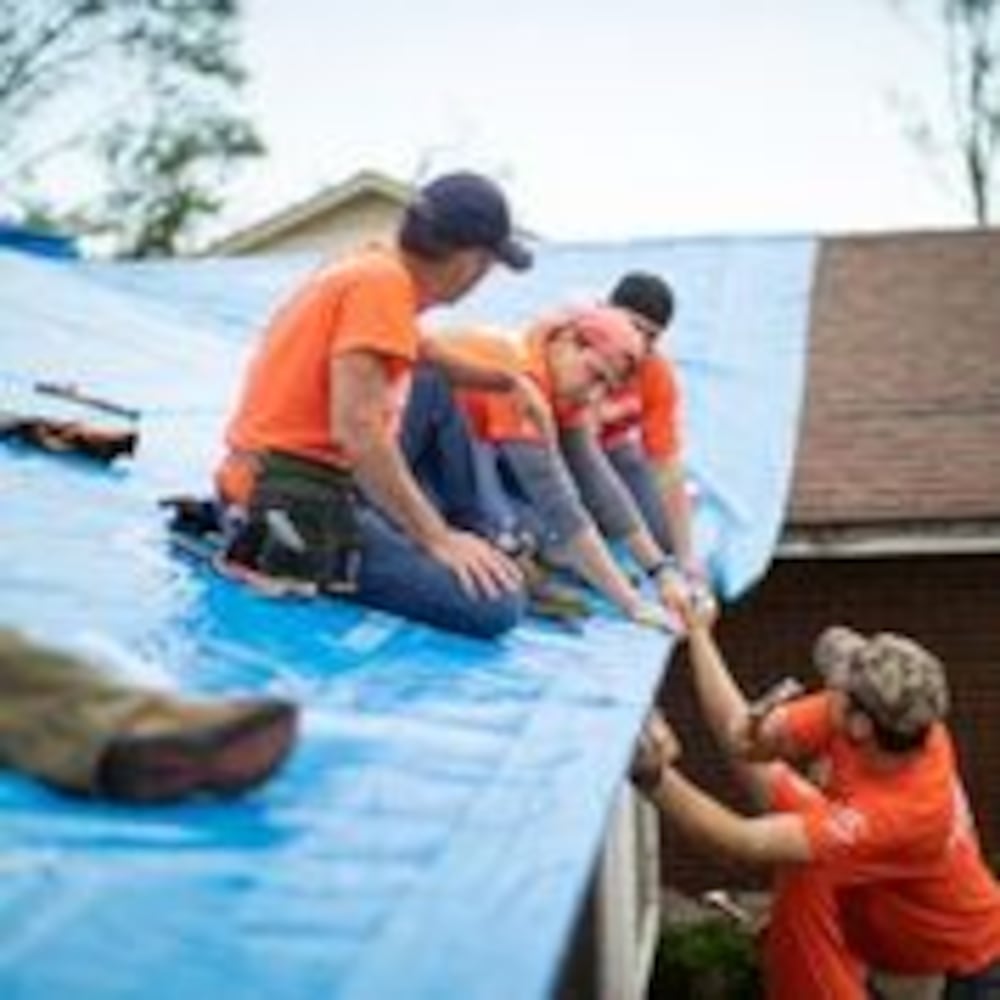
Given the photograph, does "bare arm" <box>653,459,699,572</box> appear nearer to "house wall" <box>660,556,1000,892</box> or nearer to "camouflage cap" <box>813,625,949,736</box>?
"camouflage cap" <box>813,625,949,736</box>

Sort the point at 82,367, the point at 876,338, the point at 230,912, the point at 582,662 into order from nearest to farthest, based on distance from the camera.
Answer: the point at 230,912, the point at 582,662, the point at 82,367, the point at 876,338

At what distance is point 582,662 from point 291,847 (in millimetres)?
1409

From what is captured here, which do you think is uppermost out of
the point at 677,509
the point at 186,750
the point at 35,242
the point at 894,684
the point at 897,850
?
the point at 35,242

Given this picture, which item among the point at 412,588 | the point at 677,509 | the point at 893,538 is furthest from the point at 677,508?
the point at 893,538

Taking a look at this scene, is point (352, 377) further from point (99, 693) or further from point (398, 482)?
point (99, 693)

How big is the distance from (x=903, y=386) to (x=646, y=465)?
3811mm

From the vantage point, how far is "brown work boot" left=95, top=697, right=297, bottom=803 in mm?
2113

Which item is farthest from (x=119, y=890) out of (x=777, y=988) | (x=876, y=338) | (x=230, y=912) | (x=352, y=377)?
(x=876, y=338)

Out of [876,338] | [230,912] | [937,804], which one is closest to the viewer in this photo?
[230,912]

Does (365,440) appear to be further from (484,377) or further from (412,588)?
(484,377)

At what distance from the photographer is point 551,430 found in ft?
13.4

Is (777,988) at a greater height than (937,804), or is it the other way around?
(937,804)

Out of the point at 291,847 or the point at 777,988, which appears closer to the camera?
the point at 291,847

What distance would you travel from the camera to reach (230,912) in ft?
6.22
